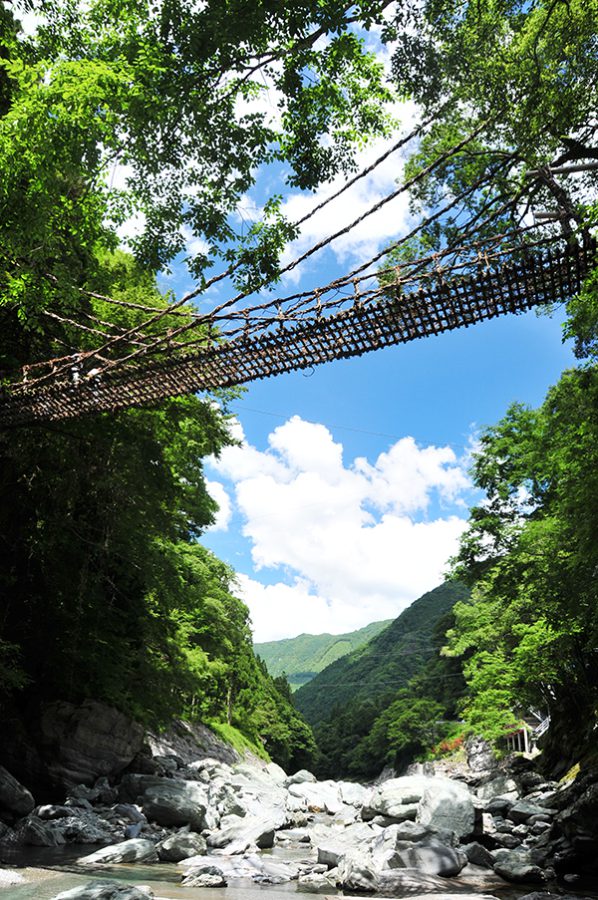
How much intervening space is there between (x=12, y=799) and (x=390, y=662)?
193ft

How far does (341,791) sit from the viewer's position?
19.8 metres

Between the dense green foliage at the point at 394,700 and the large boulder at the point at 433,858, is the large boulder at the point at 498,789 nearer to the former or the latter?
the large boulder at the point at 433,858

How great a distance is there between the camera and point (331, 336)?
13.5ft

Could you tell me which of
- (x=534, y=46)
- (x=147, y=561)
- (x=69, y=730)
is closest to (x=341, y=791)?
(x=69, y=730)

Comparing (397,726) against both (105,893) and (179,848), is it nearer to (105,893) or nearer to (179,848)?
(179,848)

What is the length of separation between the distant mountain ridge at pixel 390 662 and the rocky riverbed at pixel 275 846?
45827 mm

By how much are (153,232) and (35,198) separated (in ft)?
4.58

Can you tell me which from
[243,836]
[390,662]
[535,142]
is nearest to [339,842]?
[243,836]

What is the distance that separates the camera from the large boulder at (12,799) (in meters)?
7.92

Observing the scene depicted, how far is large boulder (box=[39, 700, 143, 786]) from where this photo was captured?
408 inches

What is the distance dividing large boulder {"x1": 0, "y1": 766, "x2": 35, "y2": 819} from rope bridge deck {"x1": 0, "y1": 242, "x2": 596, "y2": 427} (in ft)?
18.5

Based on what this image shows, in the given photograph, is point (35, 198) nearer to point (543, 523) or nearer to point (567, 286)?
point (567, 286)

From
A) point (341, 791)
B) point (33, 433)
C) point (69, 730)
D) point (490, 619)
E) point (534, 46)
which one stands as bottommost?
point (341, 791)

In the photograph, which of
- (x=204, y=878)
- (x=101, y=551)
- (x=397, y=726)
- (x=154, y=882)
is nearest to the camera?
(x=154, y=882)
